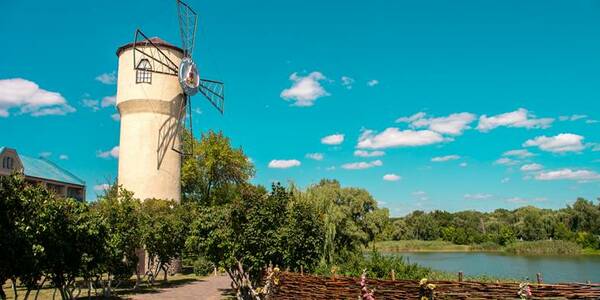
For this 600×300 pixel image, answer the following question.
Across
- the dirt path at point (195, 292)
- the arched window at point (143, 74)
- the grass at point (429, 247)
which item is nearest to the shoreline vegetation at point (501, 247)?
the grass at point (429, 247)


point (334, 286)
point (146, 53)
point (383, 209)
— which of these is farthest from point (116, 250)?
point (383, 209)

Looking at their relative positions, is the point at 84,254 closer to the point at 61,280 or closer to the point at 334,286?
the point at 61,280

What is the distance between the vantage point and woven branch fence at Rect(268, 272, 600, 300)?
872 centimetres

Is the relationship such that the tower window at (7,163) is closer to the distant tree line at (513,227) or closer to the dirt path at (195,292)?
the dirt path at (195,292)

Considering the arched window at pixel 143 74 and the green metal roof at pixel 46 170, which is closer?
the arched window at pixel 143 74

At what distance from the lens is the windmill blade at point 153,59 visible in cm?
3238

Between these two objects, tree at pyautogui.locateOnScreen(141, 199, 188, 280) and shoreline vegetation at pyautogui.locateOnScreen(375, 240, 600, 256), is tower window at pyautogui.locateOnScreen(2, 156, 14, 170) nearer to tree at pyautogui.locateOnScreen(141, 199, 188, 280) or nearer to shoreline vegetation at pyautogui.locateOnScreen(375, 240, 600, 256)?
tree at pyautogui.locateOnScreen(141, 199, 188, 280)

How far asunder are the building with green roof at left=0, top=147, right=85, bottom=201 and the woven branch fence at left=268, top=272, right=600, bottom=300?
35094mm

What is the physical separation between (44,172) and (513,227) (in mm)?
59557

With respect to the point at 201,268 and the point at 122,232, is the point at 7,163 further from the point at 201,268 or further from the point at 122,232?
the point at 122,232

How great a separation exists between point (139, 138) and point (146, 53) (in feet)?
20.0

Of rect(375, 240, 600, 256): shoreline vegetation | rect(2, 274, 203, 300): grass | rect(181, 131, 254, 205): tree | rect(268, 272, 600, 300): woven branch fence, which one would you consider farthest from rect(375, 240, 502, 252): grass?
rect(268, 272, 600, 300): woven branch fence

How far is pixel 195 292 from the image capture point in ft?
76.0

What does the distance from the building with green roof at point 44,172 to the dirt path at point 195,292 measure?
21564mm
